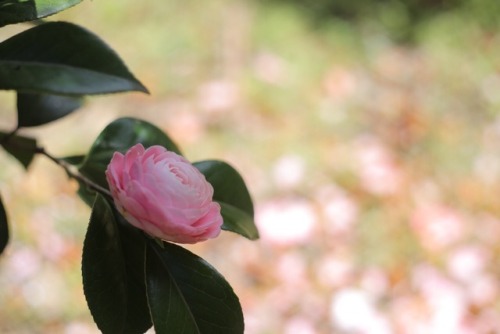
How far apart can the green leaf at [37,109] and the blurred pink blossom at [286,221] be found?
4.14 ft

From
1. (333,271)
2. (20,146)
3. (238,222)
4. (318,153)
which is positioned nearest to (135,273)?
(238,222)

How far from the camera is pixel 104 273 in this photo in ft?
1.89

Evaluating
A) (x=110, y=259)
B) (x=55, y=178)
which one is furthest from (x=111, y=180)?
(x=55, y=178)

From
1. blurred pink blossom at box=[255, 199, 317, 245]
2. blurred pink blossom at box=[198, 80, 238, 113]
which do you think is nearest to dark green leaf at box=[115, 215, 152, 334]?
blurred pink blossom at box=[255, 199, 317, 245]

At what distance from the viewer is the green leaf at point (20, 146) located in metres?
0.75

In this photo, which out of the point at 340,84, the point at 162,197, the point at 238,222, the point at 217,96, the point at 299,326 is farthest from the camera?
the point at 340,84

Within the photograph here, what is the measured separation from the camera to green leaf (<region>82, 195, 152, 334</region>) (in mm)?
570

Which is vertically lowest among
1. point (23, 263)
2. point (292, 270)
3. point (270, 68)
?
point (23, 263)

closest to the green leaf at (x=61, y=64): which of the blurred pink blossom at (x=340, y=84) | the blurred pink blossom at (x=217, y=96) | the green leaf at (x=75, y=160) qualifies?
the green leaf at (x=75, y=160)

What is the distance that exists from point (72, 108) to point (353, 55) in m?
1.99

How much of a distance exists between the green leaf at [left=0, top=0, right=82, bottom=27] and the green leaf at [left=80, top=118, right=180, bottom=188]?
0.51ft

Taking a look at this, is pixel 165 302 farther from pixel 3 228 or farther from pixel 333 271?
pixel 333 271

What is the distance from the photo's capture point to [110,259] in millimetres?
580

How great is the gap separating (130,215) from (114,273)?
0.07 metres
